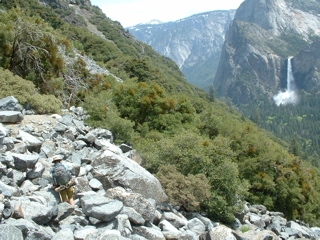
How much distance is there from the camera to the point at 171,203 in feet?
46.6

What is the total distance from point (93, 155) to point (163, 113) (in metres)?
16.9

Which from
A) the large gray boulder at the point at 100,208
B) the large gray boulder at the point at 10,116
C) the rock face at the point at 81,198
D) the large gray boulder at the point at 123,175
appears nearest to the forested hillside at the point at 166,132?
the large gray boulder at the point at 123,175

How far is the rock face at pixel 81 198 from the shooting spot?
8.12 m

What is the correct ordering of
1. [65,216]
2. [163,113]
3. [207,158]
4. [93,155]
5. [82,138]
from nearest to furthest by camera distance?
[65,216], [93,155], [82,138], [207,158], [163,113]

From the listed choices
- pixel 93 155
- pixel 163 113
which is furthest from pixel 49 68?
pixel 93 155

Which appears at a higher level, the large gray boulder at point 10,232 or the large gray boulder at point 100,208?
the large gray boulder at point 10,232

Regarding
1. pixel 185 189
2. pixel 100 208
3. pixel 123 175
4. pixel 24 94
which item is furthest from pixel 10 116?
pixel 185 189

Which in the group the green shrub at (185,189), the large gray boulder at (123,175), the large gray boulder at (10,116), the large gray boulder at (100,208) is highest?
the large gray boulder at (10,116)

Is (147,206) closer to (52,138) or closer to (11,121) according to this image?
(52,138)

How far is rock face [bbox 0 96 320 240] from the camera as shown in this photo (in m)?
8.12

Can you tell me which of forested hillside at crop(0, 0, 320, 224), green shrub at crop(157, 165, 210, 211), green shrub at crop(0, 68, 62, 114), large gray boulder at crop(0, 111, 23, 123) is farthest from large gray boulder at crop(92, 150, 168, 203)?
green shrub at crop(0, 68, 62, 114)

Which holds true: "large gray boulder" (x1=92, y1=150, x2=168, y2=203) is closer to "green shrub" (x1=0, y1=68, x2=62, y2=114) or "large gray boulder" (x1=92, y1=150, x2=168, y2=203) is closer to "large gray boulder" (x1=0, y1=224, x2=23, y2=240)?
"large gray boulder" (x1=0, y1=224, x2=23, y2=240)

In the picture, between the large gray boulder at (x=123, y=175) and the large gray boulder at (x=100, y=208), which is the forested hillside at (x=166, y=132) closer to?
the large gray boulder at (x=123, y=175)

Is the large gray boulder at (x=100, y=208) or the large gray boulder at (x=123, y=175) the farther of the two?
the large gray boulder at (x=123, y=175)
